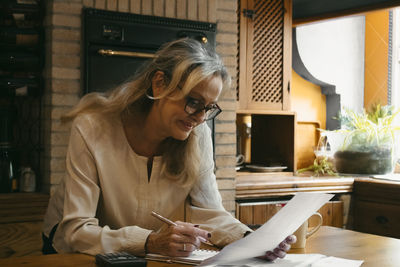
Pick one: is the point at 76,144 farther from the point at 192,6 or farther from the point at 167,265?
the point at 192,6

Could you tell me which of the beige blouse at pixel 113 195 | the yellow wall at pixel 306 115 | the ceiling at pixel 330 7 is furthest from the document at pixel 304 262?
the yellow wall at pixel 306 115

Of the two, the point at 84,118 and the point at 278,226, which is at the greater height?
the point at 84,118

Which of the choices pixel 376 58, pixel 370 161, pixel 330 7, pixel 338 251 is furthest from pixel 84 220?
pixel 376 58

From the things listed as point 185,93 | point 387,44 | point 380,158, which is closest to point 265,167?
point 380,158

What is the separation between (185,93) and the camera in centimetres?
163

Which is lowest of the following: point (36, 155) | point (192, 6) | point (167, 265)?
point (167, 265)

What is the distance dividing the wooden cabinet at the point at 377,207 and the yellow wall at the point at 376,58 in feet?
3.65

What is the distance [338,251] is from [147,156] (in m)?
0.75

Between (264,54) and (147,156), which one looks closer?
(147,156)

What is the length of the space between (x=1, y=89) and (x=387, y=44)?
128 inches

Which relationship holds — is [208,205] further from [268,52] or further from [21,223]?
[268,52]

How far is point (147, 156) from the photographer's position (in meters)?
1.81

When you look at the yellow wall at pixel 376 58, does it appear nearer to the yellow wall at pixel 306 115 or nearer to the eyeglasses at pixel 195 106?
the yellow wall at pixel 306 115

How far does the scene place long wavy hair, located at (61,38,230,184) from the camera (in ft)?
5.42
